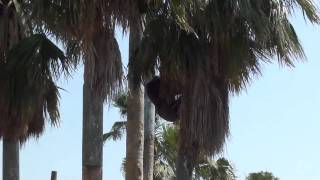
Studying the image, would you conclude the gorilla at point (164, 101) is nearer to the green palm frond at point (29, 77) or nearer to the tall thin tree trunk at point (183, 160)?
the tall thin tree trunk at point (183, 160)

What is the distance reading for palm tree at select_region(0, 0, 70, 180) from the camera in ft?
42.9

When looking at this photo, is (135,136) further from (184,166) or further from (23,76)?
(23,76)

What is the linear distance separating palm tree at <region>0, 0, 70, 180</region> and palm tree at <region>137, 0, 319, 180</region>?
1.74m

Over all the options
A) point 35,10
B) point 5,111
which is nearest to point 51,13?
point 35,10

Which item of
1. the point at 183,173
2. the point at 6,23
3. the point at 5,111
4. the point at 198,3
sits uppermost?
the point at 6,23

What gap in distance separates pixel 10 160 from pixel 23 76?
11.6 feet

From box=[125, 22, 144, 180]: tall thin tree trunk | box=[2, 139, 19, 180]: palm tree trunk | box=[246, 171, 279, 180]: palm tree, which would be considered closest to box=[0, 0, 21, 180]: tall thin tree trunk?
box=[2, 139, 19, 180]: palm tree trunk

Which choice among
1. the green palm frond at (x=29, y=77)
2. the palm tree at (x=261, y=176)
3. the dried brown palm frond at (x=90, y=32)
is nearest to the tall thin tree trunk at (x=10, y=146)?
the green palm frond at (x=29, y=77)

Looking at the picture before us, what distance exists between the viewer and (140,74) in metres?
13.3

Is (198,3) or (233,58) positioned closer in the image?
(198,3)

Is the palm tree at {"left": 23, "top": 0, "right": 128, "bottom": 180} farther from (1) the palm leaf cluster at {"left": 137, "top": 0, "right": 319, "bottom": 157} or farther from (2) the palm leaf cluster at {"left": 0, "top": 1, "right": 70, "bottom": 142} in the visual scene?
(1) the palm leaf cluster at {"left": 137, "top": 0, "right": 319, "bottom": 157}

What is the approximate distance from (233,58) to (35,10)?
145 inches

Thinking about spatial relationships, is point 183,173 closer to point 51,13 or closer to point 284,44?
point 284,44

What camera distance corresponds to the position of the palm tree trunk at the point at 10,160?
1611cm
